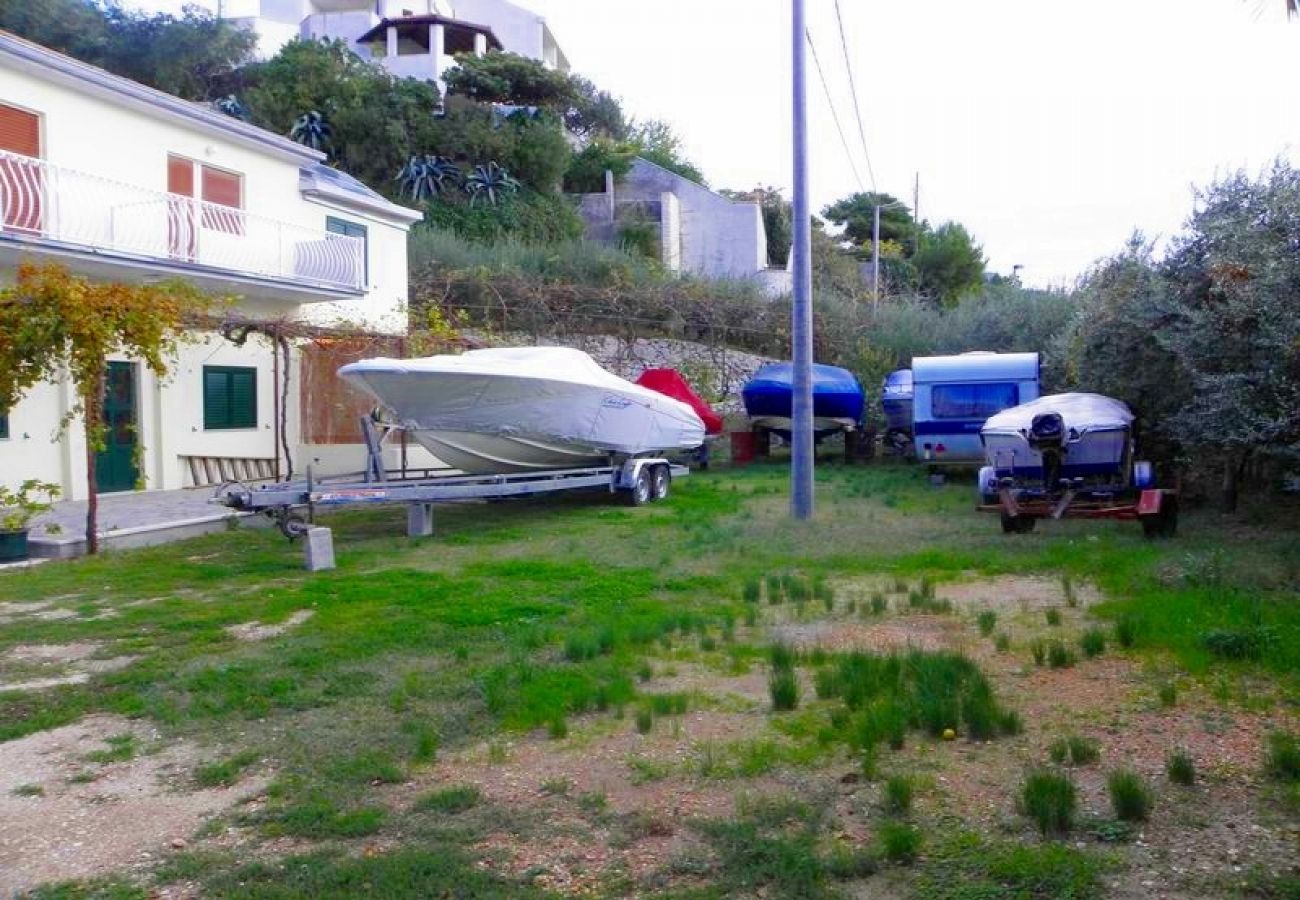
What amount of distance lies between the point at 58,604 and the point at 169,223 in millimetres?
9928

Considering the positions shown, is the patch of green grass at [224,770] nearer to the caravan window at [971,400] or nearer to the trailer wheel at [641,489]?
the trailer wheel at [641,489]

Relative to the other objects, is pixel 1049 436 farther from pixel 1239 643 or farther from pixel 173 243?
pixel 173 243

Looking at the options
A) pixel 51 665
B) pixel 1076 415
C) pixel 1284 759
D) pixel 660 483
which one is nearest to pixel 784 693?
pixel 1284 759

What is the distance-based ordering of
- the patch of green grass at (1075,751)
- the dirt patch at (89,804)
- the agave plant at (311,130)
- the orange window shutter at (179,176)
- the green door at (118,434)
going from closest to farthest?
1. the dirt patch at (89,804)
2. the patch of green grass at (1075,751)
3. the green door at (118,434)
4. the orange window shutter at (179,176)
5. the agave plant at (311,130)

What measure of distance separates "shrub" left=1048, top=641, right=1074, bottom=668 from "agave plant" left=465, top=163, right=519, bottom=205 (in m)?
37.9

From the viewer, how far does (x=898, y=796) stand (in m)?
5.34

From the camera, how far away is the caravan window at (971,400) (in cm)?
2091

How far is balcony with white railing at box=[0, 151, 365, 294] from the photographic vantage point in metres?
16.4

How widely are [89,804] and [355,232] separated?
20.5 meters

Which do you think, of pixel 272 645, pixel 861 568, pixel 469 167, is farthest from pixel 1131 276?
pixel 469 167

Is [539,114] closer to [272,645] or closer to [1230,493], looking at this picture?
[1230,493]

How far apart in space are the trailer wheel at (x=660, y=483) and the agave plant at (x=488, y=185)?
87.1 feet

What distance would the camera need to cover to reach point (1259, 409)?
1294 cm

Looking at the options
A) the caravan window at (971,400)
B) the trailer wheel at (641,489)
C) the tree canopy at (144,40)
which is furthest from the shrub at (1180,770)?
the tree canopy at (144,40)
